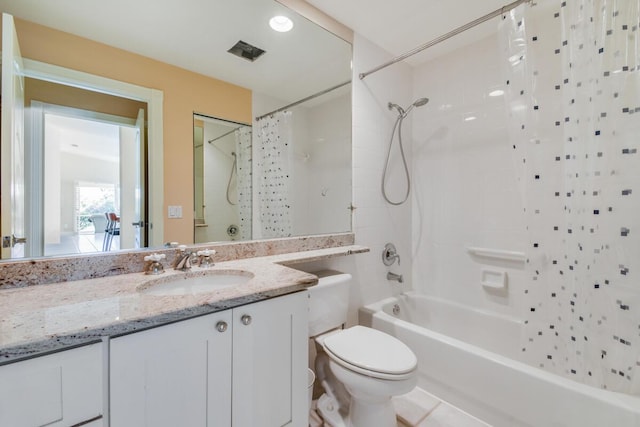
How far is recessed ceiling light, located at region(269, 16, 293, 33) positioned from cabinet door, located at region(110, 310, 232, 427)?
5.41 feet

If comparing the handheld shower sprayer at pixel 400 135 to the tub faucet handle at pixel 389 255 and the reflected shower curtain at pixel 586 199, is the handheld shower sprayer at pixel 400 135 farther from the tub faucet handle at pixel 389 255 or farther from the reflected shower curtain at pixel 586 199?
the reflected shower curtain at pixel 586 199

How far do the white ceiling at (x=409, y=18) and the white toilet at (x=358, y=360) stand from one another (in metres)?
1.71

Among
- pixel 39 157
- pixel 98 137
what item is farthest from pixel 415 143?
pixel 39 157

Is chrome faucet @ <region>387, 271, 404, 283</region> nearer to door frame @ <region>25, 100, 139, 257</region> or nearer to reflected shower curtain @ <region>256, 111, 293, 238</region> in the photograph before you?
reflected shower curtain @ <region>256, 111, 293, 238</region>

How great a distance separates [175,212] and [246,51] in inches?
40.1

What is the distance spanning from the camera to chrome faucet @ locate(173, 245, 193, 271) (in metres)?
1.19

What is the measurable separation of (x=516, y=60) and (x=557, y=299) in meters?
1.22

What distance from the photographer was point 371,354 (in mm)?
1272

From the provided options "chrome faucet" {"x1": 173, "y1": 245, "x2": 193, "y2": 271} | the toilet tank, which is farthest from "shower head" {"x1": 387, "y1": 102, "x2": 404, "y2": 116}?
"chrome faucet" {"x1": 173, "y1": 245, "x2": 193, "y2": 271}

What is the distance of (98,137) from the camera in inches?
44.5

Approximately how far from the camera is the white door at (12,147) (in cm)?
93

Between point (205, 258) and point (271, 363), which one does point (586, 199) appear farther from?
point (205, 258)

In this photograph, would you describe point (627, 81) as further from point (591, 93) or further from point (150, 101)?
point (150, 101)

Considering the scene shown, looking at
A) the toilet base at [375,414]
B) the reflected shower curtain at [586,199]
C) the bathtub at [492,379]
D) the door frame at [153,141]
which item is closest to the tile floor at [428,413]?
the bathtub at [492,379]
